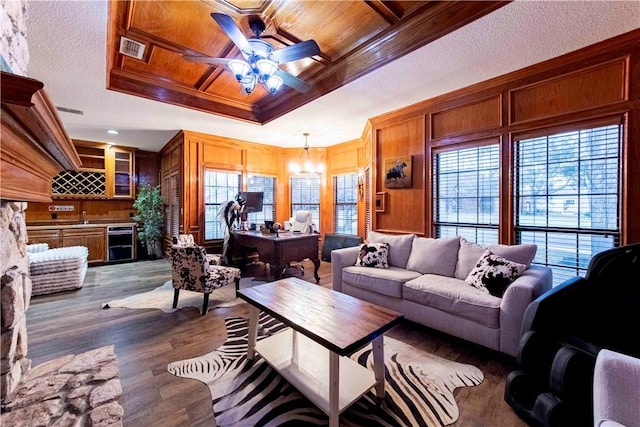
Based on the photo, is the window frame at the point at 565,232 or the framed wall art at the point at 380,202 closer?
the window frame at the point at 565,232

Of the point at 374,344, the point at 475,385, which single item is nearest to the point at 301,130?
the point at 374,344

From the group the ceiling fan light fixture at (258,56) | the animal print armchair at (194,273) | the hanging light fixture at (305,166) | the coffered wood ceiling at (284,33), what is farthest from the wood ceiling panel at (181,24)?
the hanging light fixture at (305,166)

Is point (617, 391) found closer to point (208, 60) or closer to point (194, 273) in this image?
point (208, 60)

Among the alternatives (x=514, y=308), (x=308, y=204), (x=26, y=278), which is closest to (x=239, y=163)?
(x=308, y=204)

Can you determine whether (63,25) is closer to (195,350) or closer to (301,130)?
(195,350)

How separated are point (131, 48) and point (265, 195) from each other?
3.99m

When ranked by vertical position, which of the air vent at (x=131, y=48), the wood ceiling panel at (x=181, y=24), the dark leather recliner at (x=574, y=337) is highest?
the wood ceiling panel at (x=181, y=24)

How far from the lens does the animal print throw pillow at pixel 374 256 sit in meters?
3.40

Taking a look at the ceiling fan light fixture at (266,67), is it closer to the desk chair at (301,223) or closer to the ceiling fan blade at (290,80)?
the ceiling fan blade at (290,80)

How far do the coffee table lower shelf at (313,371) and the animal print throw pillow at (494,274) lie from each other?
55.3 inches

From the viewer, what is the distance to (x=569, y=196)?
9.01 feet

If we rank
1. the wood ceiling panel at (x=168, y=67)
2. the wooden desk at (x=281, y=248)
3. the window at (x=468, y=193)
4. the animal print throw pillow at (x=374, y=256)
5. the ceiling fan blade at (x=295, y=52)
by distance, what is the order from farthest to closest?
the wooden desk at (x=281, y=248), the animal print throw pillow at (x=374, y=256), the window at (x=468, y=193), the wood ceiling panel at (x=168, y=67), the ceiling fan blade at (x=295, y=52)

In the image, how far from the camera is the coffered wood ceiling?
7.21ft

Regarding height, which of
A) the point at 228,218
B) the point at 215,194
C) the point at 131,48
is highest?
the point at 131,48
